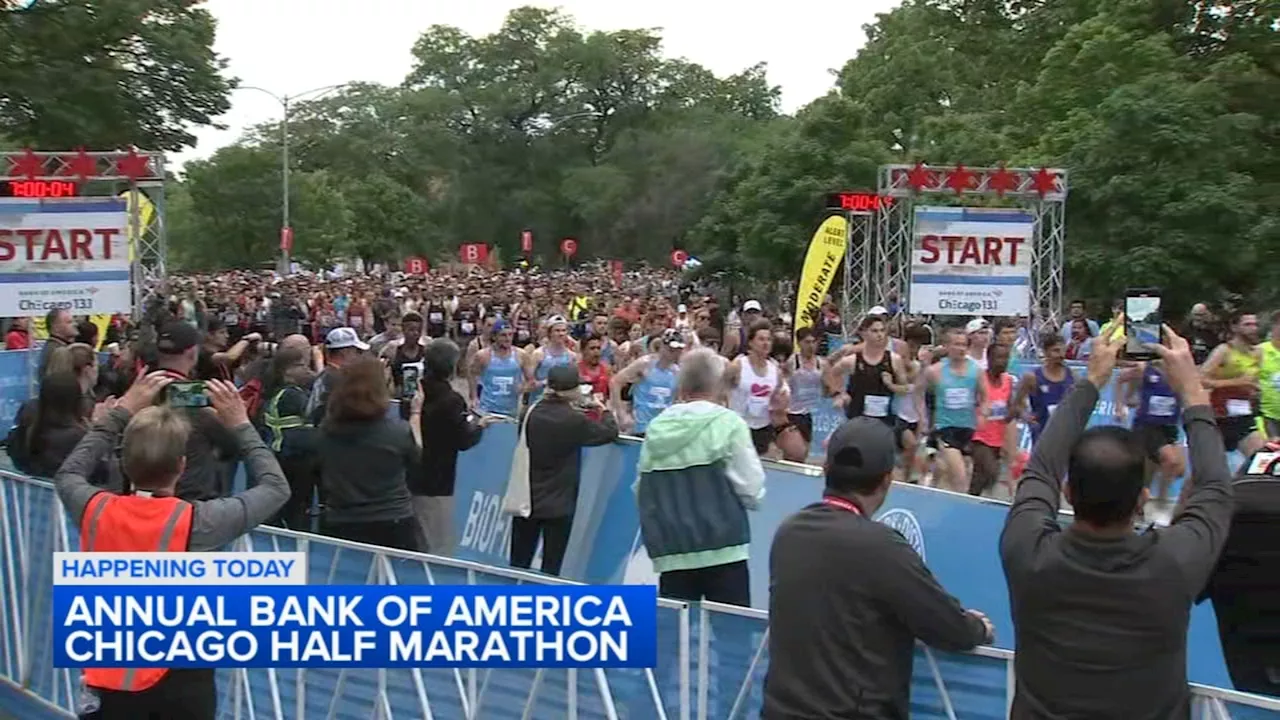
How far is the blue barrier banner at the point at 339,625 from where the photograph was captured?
170 inches

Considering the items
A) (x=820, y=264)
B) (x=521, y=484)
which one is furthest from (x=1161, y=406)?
(x=820, y=264)

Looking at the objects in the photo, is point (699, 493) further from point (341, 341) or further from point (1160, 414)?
point (1160, 414)

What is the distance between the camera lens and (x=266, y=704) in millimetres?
6285

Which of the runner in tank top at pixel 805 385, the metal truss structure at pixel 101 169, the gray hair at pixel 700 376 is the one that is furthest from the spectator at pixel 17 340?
the gray hair at pixel 700 376

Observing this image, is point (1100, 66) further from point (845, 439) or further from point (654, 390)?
point (845, 439)

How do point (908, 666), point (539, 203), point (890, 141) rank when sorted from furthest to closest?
point (539, 203) < point (890, 141) < point (908, 666)

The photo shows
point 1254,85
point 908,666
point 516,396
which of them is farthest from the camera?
point 1254,85

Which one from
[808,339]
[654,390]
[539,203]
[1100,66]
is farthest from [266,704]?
[539,203]

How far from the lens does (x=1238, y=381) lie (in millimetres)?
11961

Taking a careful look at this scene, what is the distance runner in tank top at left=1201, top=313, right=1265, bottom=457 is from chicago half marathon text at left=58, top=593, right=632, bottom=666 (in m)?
8.77

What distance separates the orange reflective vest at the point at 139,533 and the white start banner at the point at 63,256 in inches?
618

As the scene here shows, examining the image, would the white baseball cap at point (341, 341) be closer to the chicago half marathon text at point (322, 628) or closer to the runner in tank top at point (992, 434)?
the chicago half marathon text at point (322, 628)

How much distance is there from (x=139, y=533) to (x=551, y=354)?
9817 mm

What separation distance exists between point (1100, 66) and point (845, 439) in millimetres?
31726
